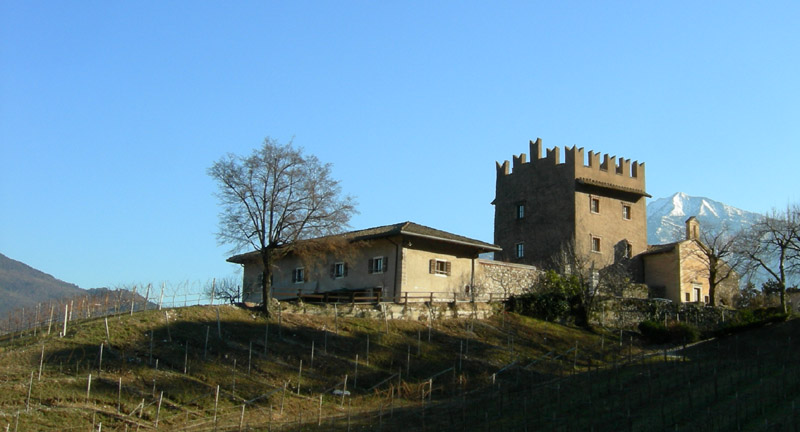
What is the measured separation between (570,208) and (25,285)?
148 m

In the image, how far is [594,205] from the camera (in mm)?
53344

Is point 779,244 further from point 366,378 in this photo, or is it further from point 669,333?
point 366,378

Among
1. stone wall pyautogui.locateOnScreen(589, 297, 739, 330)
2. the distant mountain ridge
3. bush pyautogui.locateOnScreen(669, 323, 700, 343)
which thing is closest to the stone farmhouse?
stone wall pyautogui.locateOnScreen(589, 297, 739, 330)

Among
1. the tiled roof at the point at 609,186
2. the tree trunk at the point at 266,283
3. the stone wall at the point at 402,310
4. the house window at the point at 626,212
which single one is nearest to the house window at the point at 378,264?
→ the stone wall at the point at 402,310

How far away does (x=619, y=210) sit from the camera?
54.7 metres

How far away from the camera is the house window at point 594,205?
53.0m

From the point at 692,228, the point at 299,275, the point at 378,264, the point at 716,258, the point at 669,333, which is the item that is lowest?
the point at 669,333

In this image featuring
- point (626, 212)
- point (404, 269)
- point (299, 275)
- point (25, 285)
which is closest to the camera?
point (404, 269)

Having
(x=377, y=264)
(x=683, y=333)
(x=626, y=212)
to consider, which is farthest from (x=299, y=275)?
(x=626, y=212)

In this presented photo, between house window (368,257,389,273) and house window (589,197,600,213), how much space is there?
54.1 feet

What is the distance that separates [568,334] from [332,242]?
12.5 m

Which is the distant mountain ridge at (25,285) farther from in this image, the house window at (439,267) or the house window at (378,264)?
the house window at (439,267)

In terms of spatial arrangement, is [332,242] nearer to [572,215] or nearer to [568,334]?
[568,334]

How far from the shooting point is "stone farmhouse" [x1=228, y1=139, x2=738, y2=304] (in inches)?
1690
